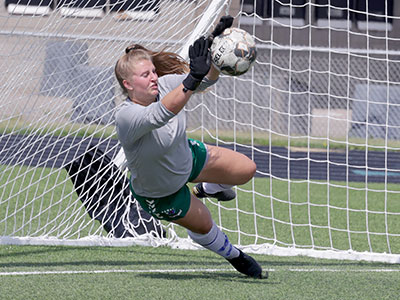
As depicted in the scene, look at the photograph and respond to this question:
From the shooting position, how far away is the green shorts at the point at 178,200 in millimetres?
4195

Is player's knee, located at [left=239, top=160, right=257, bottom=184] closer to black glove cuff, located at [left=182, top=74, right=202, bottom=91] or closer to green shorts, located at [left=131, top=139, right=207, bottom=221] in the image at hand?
green shorts, located at [left=131, top=139, right=207, bottom=221]

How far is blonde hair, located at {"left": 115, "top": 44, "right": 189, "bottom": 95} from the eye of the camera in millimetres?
4129

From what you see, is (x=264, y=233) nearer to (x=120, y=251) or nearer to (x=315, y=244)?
(x=315, y=244)

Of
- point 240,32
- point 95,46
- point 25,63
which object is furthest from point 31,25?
point 240,32

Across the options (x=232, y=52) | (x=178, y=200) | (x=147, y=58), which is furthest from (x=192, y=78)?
(x=178, y=200)

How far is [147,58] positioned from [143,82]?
158 millimetres

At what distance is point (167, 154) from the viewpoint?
13.5ft

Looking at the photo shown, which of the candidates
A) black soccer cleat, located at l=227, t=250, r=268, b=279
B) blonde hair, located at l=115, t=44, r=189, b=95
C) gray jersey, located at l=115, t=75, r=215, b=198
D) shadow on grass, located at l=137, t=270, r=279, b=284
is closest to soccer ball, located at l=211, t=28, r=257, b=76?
gray jersey, located at l=115, t=75, r=215, b=198

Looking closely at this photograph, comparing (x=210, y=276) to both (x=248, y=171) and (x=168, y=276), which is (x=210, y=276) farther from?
(x=248, y=171)

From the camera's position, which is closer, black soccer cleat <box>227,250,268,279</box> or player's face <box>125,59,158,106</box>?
player's face <box>125,59,158,106</box>

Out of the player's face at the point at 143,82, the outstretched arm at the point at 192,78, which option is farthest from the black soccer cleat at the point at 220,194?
the outstretched arm at the point at 192,78

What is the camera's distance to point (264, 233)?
6898 millimetres

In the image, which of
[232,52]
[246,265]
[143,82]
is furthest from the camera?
[246,265]

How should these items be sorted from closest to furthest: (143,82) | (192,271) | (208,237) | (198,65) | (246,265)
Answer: (198,65), (143,82), (208,237), (246,265), (192,271)
